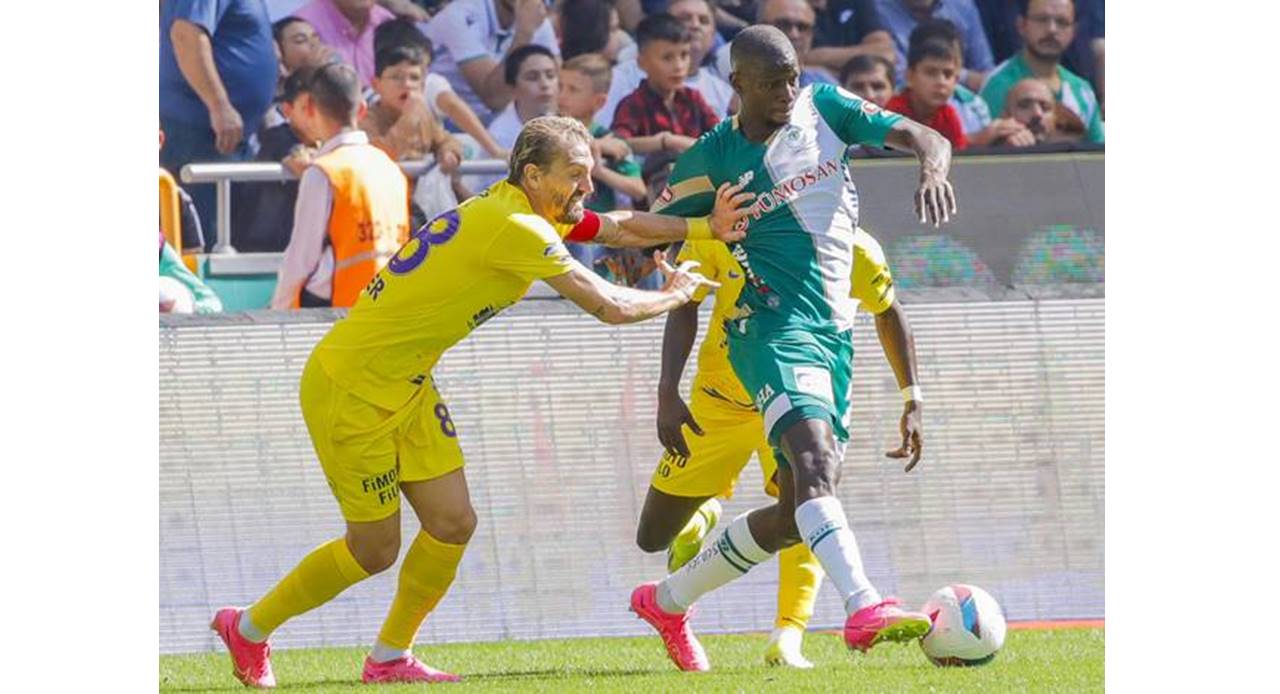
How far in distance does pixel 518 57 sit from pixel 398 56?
3.70 feet

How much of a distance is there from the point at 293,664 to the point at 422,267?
2348 mm

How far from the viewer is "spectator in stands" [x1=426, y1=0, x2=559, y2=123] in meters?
14.9

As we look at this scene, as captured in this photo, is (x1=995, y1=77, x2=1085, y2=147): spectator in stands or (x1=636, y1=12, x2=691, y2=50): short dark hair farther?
(x1=995, y1=77, x2=1085, y2=147): spectator in stands

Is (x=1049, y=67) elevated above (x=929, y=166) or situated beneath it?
situated beneath

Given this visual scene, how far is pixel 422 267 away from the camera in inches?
305

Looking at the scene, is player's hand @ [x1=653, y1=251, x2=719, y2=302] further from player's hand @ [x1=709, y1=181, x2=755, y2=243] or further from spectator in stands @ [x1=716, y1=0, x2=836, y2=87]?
spectator in stands @ [x1=716, y1=0, x2=836, y2=87]

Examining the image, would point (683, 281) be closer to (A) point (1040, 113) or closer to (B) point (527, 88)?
(B) point (527, 88)

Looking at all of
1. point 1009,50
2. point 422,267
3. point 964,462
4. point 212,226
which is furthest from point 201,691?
point 1009,50

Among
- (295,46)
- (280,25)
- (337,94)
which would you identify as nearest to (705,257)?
(337,94)

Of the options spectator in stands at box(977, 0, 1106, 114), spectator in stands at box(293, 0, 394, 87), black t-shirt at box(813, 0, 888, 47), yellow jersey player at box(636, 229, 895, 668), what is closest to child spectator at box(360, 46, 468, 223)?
spectator in stands at box(293, 0, 394, 87)

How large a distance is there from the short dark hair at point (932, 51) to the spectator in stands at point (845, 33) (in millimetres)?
180

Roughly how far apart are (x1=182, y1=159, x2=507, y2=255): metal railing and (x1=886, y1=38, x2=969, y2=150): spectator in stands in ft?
9.66

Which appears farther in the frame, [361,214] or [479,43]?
[479,43]

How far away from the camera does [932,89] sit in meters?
15.0
